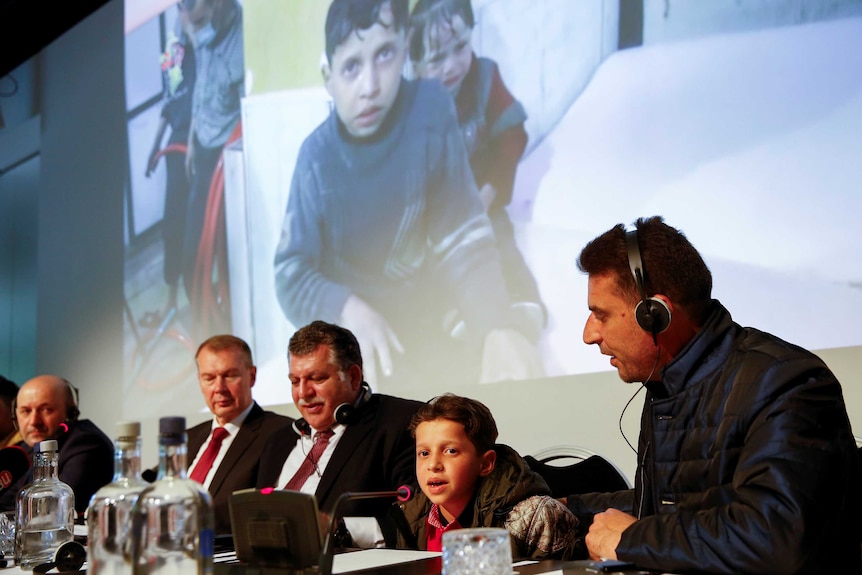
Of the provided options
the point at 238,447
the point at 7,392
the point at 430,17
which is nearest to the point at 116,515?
the point at 238,447

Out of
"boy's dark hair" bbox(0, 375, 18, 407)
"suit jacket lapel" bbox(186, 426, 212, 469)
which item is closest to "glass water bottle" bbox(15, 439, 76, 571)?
"suit jacket lapel" bbox(186, 426, 212, 469)

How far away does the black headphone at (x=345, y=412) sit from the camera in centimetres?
266

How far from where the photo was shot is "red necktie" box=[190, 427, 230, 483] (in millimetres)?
3182

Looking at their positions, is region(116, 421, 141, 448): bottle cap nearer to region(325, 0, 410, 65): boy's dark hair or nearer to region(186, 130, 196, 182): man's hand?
region(325, 0, 410, 65): boy's dark hair

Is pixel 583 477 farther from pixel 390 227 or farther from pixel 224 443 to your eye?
pixel 390 227

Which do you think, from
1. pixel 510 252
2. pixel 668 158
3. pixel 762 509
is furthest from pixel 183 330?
pixel 762 509

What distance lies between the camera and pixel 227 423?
325 centimetres

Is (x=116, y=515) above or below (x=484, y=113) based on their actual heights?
below

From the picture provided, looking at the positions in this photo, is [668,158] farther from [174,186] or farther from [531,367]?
[174,186]

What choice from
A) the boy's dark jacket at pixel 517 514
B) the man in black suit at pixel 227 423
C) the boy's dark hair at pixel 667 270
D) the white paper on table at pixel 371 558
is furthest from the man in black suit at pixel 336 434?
the boy's dark hair at pixel 667 270

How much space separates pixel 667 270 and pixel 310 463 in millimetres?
1414

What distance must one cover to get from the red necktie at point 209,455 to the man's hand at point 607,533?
194cm

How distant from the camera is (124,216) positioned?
529cm

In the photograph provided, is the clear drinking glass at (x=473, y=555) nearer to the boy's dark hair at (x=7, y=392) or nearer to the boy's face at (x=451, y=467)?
the boy's face at (x=451, y=467)
